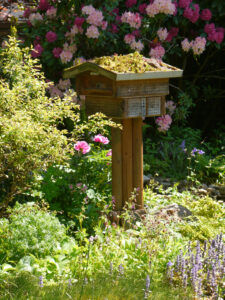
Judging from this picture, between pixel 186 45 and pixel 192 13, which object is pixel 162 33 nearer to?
pixel 186 45

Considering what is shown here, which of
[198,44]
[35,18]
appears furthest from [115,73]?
[35,18]

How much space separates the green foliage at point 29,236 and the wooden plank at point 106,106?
114 cm

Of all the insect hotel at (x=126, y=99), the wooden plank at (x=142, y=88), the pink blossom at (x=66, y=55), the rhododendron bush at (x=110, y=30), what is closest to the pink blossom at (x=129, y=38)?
the rhododendron bush at (x=110, y=30)

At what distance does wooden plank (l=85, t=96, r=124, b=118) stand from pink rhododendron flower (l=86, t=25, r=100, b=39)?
2186mm

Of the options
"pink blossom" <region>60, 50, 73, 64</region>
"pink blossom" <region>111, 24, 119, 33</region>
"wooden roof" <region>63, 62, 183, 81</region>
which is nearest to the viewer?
"wooden roof" <region>63, 62, 183, 81</region>

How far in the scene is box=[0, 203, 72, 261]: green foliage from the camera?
12.6ft

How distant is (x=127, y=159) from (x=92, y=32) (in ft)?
8.56

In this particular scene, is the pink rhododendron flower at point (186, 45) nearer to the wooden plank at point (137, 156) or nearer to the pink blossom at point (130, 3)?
the pink blossom at point (130, 3)

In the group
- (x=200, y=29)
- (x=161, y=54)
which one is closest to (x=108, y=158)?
(x=161, y=54)

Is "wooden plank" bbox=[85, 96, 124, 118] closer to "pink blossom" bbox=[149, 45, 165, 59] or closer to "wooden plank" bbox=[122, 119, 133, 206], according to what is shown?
"wooden plank" bbox=[122, 119, 133, 206]

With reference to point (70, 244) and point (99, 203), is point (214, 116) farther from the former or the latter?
point (70, 244)

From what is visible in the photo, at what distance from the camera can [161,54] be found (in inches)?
283

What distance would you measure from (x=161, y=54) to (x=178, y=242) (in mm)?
3585

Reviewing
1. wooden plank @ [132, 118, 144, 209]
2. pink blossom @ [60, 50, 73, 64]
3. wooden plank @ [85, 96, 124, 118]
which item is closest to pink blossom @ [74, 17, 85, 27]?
pink blossom @ [60, 50, 73, 64]
